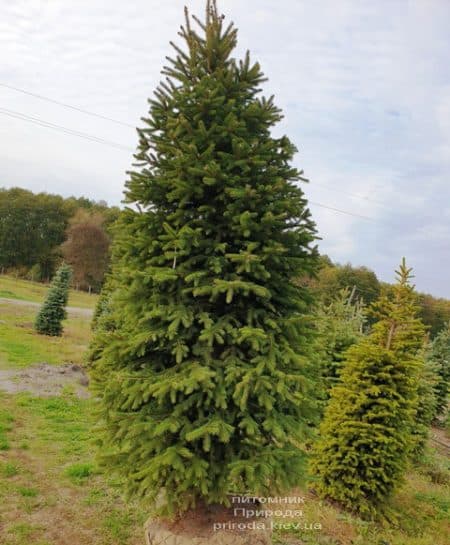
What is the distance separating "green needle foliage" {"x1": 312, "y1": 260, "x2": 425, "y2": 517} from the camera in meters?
6.83

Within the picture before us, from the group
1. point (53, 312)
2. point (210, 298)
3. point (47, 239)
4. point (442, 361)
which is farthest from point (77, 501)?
point (47, 239)

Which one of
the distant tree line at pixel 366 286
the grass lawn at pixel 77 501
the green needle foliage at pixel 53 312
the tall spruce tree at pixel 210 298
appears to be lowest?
the grass lawn at pixel 77 501

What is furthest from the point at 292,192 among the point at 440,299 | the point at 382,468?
the point at 440,299

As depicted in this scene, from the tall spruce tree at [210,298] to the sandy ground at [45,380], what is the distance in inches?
300

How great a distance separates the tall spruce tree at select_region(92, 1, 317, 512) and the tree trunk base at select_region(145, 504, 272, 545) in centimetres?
17

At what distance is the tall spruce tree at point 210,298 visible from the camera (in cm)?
370

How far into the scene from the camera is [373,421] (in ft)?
23.2

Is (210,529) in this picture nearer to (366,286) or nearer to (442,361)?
(442,361)

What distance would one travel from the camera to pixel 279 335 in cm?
409

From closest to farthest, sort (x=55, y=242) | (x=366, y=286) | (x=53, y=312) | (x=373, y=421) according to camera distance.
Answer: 1. (x=373, y=421)
2. (x=53, y=312)
3. (x=55, y=242)
4. (x=366, y=286)

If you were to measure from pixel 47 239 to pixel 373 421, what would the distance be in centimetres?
5393

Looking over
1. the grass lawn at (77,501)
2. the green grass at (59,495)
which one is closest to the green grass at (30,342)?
the grass lawn at (77,501)

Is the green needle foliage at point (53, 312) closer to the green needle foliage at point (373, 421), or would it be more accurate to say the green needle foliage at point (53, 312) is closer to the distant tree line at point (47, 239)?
the green needle foliage at point (373, 421)

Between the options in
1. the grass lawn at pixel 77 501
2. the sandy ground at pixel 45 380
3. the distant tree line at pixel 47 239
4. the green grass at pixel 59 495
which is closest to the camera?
the green grass at pixel 59 495
